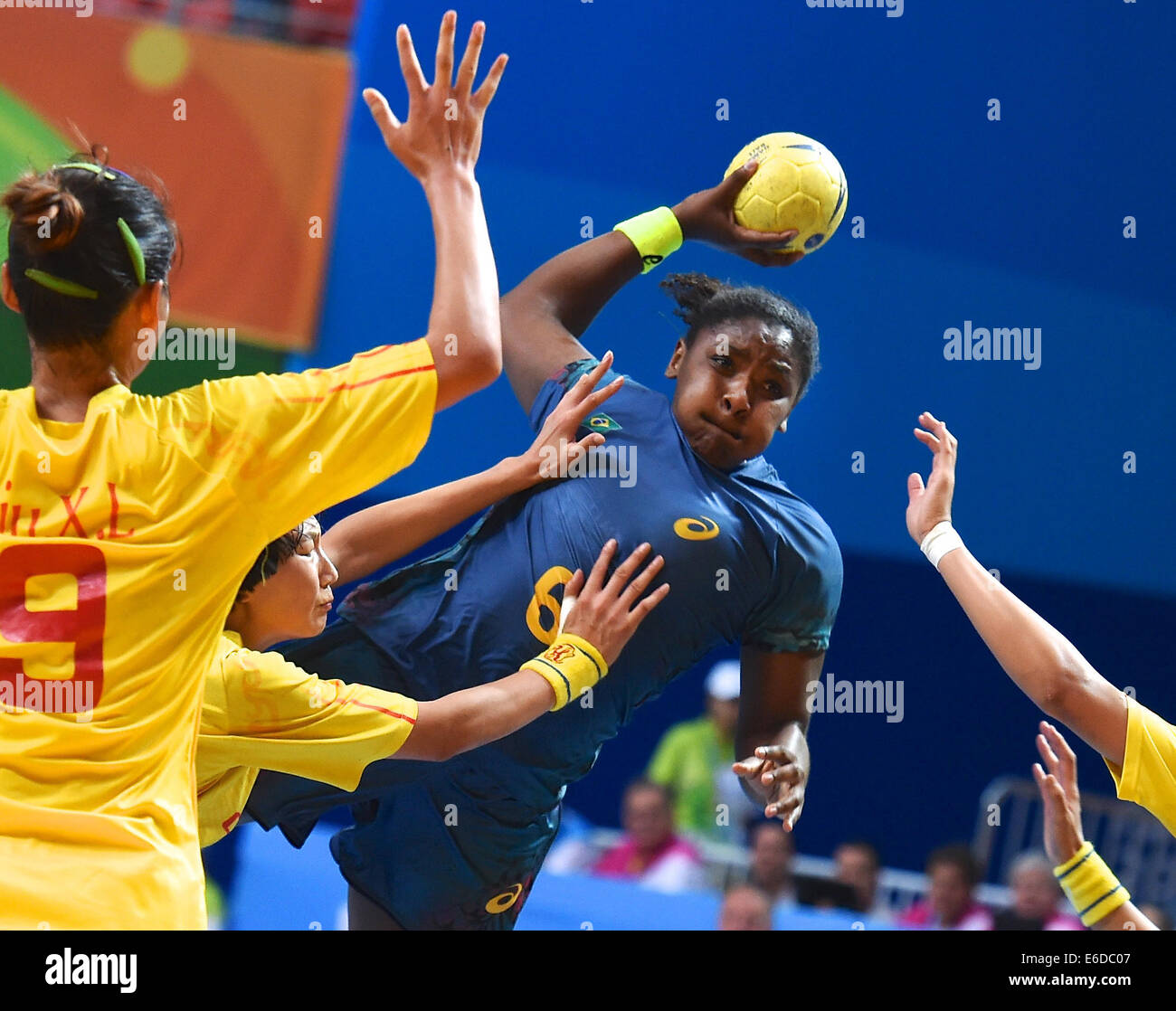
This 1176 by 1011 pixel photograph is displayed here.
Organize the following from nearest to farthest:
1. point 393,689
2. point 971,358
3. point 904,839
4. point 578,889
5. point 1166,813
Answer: point 1166,813, point 393,689, point 578,889, point 971,358, point 904,839

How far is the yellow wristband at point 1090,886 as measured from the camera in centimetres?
254

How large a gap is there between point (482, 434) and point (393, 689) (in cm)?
197

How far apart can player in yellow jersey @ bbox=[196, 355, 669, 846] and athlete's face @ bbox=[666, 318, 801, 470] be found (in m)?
0.27

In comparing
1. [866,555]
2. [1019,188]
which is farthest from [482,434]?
[1019,188]

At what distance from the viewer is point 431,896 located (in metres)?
3.14

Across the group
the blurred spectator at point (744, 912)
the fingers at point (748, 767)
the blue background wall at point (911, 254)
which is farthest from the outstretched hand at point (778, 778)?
the blue background wall at point (911, 254)

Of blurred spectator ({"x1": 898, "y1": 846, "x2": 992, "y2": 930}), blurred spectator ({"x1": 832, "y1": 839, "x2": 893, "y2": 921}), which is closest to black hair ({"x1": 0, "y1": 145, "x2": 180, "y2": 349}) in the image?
blurred spectator ({"x1": 898, "y1": 846, "x2": 992, "y2": 930})

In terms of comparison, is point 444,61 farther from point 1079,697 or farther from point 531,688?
point 1079,697

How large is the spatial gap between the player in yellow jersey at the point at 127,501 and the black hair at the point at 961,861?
354 cm

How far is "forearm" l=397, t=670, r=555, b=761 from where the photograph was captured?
2354mm

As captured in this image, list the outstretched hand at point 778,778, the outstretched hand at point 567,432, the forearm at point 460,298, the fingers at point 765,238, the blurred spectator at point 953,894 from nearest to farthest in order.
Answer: the forearm at point 460,298 → the outstretched hand at point 778,778 → the outstretched hand at point 567,432 → the fingers at point 765,238 → the blurred spectator at point 953,894

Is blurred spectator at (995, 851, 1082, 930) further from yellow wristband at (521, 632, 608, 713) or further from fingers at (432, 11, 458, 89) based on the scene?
fingers at (432, 11, 458, 89)

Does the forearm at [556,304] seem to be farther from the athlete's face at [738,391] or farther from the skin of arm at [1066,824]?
the skin of arm at [1066,824]

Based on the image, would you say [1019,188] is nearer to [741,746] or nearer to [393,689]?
[741,746]
